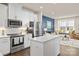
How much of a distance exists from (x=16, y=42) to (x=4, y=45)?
72 cm

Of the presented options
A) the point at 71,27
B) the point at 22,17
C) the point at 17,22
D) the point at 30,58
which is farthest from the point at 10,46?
the point at 71,27

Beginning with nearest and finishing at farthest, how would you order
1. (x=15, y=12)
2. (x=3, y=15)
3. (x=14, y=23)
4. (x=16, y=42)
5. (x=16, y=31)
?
(x=3, y=15)
(x=16, y=42)
(x=14, y=23)
(x=15, y=12)
(x=16, y=31)

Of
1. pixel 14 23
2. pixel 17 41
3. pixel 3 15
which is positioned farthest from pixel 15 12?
pixel 17 41

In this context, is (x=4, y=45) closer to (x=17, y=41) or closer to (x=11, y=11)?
(x=17, y=41)

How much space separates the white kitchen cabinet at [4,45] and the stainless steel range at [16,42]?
0.21 m

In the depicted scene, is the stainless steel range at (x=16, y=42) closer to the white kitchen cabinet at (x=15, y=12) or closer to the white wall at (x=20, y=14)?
the white wall at (x=20, y=14)

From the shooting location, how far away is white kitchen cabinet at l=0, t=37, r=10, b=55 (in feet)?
11.9

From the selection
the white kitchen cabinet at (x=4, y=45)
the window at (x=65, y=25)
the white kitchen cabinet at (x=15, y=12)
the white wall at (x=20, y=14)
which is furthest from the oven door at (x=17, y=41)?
the window at (x=65, y=25)

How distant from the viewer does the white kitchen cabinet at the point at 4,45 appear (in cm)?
363

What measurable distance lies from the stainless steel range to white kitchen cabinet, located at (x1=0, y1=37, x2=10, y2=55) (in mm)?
205

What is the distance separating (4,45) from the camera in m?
3.74

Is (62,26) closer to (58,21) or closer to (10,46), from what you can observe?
(58,21)

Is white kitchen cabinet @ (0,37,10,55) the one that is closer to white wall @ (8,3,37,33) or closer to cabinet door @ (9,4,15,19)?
white wall @ (8,3,37,33)

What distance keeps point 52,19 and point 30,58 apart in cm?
1076
